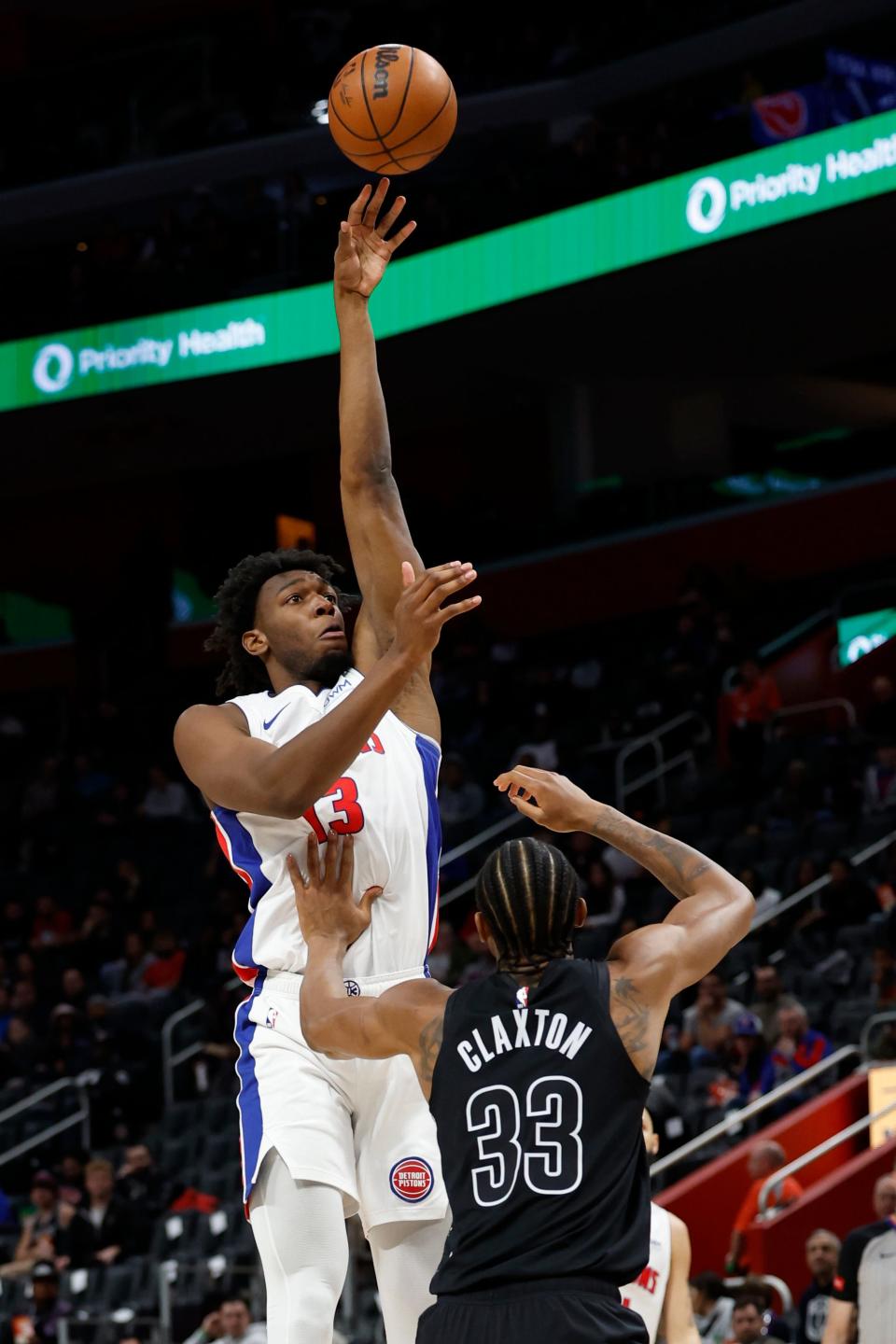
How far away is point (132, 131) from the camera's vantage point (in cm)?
2298

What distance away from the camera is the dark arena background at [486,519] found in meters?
12.6

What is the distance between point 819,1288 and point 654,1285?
3078 millimetres

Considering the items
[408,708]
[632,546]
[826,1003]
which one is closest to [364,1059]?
[408,708]

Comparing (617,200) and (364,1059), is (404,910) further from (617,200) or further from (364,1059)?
(617,200)

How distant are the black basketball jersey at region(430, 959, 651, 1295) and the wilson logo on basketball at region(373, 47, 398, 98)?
3.13 meters

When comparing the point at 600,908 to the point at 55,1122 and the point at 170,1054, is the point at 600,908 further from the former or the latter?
the point at 55,1122

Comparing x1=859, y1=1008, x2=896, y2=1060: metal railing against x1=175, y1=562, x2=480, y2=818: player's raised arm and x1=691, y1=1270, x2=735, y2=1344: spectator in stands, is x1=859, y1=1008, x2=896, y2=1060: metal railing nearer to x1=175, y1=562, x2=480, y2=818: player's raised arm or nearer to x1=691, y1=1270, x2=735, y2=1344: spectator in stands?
x1=691, y1=1270, x2=735, y2=1344: spectator in stands

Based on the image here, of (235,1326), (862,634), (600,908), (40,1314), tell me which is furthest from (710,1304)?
(862,634)

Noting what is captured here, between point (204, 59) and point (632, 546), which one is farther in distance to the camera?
point (204, 59)

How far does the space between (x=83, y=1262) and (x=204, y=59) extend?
49.7 feet

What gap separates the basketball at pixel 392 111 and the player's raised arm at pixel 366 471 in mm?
895

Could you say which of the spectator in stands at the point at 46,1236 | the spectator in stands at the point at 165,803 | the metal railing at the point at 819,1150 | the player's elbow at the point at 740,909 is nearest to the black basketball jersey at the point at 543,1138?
the player's elbow at the point at 740,909

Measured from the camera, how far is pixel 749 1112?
10922mm

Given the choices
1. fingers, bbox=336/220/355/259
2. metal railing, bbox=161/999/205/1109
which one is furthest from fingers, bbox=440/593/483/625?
metal railing, bbox=161/999/205/1109
